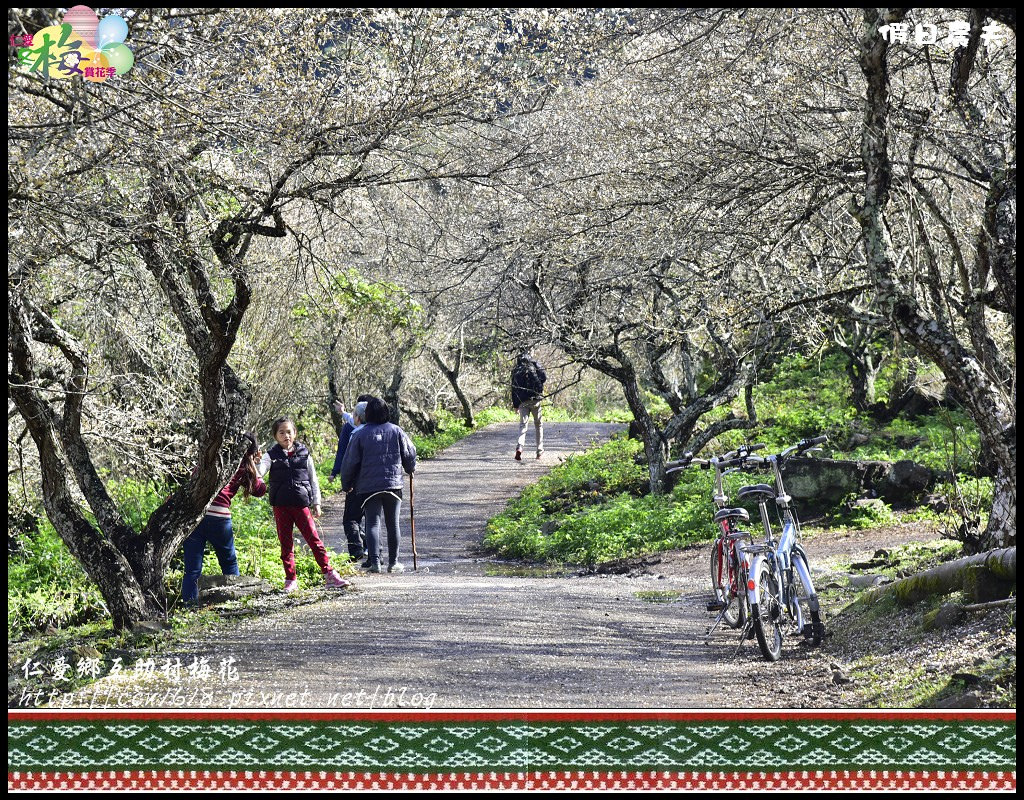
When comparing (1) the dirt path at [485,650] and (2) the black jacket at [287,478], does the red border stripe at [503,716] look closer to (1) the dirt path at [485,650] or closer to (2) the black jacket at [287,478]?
(1) the dirt path at [485,650]

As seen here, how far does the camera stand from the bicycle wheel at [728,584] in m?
6.55

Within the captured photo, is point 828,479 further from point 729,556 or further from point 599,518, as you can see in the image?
point 729,556

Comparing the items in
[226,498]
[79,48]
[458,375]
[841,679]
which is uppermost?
[79,48]

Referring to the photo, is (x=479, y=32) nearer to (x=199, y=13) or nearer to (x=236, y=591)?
(x=199, y=13)

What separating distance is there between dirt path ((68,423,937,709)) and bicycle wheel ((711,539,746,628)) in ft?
0.45

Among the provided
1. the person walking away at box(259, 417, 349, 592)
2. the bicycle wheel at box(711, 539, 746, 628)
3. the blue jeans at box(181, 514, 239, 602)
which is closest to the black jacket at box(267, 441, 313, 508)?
the person walking away at box(259, 417, 349, 592)

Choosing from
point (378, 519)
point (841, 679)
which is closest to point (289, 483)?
point (378, 519)

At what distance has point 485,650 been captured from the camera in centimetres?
598

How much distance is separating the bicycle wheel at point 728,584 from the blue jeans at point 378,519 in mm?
3003

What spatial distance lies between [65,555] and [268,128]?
4975mm

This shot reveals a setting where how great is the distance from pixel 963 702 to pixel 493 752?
208 cm

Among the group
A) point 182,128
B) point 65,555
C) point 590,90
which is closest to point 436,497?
point 590,90

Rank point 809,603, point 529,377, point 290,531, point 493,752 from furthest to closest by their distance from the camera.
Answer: point 529,377, point 290,531, point 809,603, point 493,752

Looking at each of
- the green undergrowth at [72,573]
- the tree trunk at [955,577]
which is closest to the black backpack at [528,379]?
the green undergrowth at [72,573]
